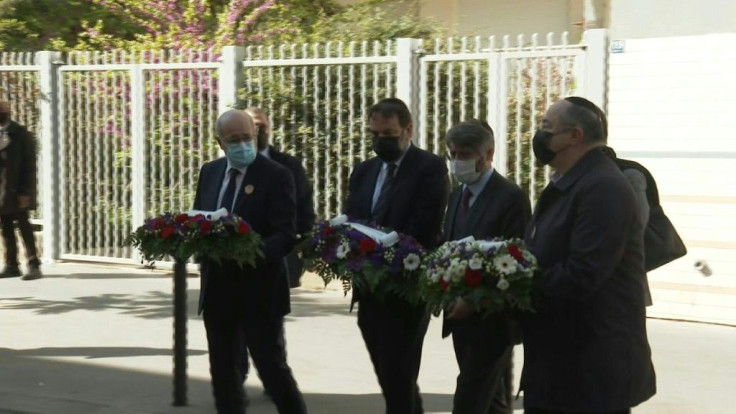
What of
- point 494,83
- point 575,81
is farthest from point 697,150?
point 494,83

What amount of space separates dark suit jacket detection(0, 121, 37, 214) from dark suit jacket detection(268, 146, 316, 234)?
5461 mm

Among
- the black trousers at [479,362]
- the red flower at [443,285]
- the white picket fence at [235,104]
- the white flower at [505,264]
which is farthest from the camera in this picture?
the white picket fence at [235,104]

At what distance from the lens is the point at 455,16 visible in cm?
1739

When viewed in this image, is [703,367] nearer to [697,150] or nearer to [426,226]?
[697,150]

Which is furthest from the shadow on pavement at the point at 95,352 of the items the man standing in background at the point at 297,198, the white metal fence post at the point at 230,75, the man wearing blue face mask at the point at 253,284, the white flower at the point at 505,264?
the white flower at the point at 505,264

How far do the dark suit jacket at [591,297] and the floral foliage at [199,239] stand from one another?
70.2 inches

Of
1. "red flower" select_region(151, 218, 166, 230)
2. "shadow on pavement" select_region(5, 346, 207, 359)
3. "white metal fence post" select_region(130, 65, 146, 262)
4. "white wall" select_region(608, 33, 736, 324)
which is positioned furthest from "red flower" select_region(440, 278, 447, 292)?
"white metal fence post" select_region(130, 65, 146, 262)

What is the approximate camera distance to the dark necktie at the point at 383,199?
621 cm

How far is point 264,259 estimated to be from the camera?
6164mm

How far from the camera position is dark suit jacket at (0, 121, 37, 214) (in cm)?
1241

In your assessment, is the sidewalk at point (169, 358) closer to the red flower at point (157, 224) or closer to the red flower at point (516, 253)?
the red flower at point (157, 224)

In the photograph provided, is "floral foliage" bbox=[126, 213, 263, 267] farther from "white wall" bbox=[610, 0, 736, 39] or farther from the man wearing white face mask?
"white wall" bbox=[610, 0, 736, 39]

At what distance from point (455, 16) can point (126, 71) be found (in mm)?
5296

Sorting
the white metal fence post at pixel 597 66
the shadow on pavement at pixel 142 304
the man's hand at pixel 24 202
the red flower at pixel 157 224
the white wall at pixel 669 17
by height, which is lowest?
the shadow on pavement at pixel 142 304
